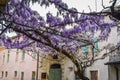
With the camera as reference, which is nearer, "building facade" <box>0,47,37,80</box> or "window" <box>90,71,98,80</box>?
"window" <box>90,71,98,80</box>

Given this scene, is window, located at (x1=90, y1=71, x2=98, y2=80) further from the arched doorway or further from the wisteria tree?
the wisteria tree

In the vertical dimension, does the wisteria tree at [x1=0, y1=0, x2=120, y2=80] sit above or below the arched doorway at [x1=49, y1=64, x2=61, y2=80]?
above

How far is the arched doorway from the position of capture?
92.3 ft

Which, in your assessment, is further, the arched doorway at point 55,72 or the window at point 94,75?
the arched doorway at point 55,72

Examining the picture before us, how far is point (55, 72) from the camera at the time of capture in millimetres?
28719

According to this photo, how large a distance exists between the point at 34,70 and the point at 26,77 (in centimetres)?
238

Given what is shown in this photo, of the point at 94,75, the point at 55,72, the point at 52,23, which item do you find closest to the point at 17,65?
the point at 55,72

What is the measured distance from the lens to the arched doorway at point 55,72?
28.1 metres

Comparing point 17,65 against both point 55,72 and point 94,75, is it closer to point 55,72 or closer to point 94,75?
point 55,72

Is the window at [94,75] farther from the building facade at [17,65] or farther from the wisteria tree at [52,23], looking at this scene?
the wisteria tree at [52,23]

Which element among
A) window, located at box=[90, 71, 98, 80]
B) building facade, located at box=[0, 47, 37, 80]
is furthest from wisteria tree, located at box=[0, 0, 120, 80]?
building facade, located at box=[0, 47, 37, 80]

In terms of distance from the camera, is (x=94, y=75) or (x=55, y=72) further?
(x=55, y=72)

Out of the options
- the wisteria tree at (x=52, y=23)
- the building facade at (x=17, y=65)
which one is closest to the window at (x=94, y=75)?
the building facade at (x=17, y=65)

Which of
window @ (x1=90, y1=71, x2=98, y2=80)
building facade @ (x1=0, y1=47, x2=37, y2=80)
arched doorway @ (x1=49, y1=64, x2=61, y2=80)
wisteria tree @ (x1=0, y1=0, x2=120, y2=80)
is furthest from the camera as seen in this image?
building facade @ (x1=0, y1=47, x2=37, y2=80)
